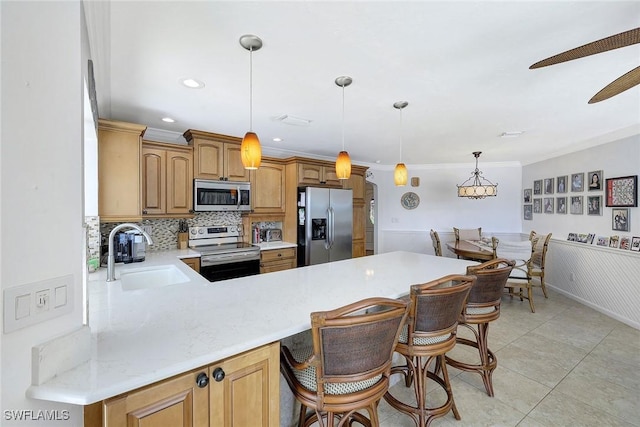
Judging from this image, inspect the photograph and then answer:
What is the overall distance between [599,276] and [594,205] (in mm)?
998

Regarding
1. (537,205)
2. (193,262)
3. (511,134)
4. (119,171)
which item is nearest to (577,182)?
(537,205)

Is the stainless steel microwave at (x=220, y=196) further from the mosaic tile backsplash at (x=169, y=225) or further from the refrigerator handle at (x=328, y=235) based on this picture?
the refrigerator handle at (x=328, y=235)

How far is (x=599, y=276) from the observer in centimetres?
362

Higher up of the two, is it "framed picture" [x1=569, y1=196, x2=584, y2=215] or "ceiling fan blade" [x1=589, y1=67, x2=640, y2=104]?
"ceiling fan blade" [x1=589, y1=67, x2=640, y2=104]

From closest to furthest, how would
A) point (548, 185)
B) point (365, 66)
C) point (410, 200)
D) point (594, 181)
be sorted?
point (365, 66)
point (594, 181)
point (548, 185)
point (410, 200)

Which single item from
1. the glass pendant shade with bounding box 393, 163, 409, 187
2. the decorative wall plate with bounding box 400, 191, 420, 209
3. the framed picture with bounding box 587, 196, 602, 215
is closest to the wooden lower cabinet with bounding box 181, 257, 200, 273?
the glass pendant shade with bounding box 393, 163, 409, 187

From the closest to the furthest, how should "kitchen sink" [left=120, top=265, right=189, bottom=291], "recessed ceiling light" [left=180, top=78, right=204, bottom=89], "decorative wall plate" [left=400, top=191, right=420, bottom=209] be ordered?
"recessed ceiling light" [left=180, top=78, right=204, bottom=89] < "kitchen sink" [left=120, top=265, right=189, bottom=291] < "decorative wall plate" [left=400, top=191, right=420, bottom=209]

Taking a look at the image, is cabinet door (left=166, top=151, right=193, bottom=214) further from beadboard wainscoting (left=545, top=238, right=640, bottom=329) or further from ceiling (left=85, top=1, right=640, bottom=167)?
beadboard wainscoting (left=545, top=238, right=640, bottom=329)

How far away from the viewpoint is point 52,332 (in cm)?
80

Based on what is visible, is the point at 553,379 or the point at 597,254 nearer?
the point at 553,379

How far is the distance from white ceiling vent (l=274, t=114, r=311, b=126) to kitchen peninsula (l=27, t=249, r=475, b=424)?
173cm

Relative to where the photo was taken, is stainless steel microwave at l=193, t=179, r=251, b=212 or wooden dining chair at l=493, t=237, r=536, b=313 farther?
wooden dining chair at l=493, t=237, r=536, b=313

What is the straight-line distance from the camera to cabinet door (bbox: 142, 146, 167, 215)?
2.93 metres

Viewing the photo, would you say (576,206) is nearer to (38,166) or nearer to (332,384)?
(332,384)
